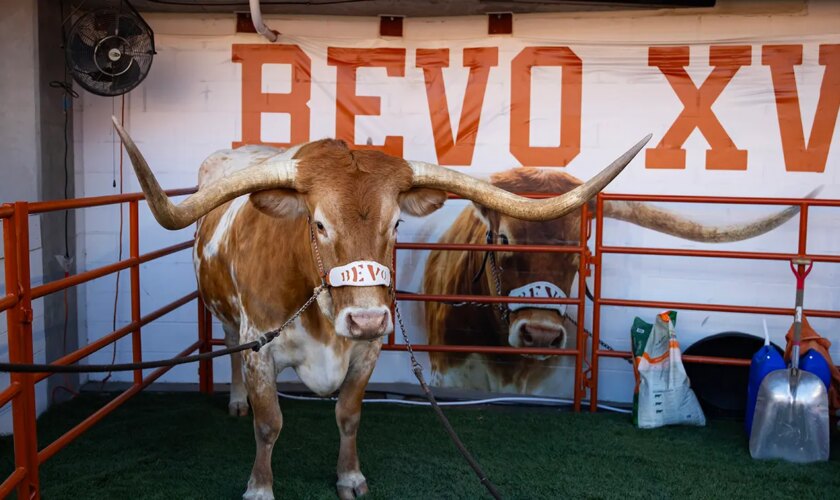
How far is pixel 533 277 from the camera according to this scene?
5461 mm

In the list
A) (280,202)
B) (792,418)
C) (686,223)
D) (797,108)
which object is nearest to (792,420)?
(792,418)

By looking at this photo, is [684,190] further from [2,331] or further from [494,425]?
[2,331]

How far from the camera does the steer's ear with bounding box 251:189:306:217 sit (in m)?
3.20

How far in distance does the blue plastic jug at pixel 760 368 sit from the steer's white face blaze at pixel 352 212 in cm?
234

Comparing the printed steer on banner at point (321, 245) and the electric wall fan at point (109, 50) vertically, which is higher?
the electric wall fan at point (109, 50)

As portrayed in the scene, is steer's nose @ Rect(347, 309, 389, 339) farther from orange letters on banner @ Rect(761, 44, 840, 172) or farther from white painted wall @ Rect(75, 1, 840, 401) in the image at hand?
orange letters on banner @ Rect(761, 44, 840, 172)

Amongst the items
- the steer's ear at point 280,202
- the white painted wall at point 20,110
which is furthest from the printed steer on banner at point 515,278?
the white painted wall at point 20,110

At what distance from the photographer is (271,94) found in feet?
18.2

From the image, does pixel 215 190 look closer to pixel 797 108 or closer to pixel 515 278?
pixel 515 278

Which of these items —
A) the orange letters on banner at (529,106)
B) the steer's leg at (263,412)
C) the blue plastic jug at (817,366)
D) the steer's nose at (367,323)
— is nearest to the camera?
the steer's nose at (367,323)

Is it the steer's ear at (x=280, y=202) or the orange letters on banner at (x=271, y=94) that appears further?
the orange letters on banner at (x=271, y=94)

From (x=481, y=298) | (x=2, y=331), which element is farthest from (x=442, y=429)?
(x=2, y=331)

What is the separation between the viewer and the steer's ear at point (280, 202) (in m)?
3.20

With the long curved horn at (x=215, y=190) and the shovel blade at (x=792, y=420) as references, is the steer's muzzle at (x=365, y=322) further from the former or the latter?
the shovel blade at (x=792, y=420)
